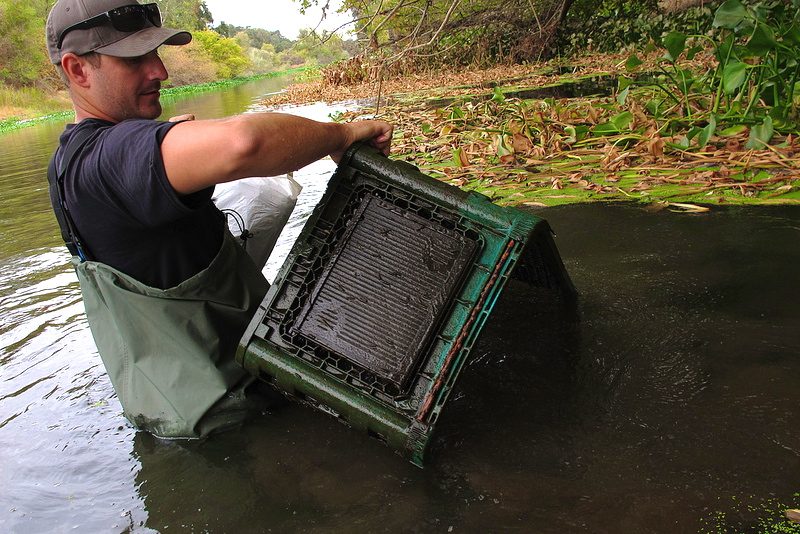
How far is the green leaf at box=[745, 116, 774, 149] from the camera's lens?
150 inches

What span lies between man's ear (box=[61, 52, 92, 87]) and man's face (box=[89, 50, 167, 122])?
0.02 m

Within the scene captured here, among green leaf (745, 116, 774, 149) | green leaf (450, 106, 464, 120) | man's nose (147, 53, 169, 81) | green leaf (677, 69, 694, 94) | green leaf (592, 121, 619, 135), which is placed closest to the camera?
man's nose (147, 53, 169, 81)

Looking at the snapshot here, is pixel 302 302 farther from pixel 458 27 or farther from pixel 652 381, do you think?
pixel 458 27

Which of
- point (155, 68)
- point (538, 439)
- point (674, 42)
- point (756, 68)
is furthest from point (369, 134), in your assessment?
point (756, 68)

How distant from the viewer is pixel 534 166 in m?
4.94

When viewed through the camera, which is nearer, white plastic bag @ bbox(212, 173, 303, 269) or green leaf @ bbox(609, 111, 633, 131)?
white plastic bag @ bbox(212, 173, 303, 269)

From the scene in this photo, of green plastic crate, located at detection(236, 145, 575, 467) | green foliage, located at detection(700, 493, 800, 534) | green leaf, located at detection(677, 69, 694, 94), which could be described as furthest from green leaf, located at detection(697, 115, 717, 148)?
green foliage, located at detection(700, 493, 800, 534)

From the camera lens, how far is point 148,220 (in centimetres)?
180

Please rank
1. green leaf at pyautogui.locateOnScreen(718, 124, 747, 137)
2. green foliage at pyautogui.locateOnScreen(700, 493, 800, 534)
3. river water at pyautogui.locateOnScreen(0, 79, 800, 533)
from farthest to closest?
green leaf at pyautogui.locateOnScreen(718, 124, 747, 137) → river water at pyautogui.locateOnScreen(0, 79, 800, 533) → green foliage at pyautogui.locateOnScreen(700, 493, 800, 534)

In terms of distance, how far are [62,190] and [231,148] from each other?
657 mm

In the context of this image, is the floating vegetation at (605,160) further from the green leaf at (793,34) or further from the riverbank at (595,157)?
the green leaf at (793,34)

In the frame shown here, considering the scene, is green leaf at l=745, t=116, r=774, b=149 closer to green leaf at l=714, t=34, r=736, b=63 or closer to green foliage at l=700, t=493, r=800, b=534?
green leaf at l=714, t=34, r=736, b=63

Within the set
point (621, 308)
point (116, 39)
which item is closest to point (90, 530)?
point (116, 39)

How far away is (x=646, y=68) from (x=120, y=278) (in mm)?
11643
